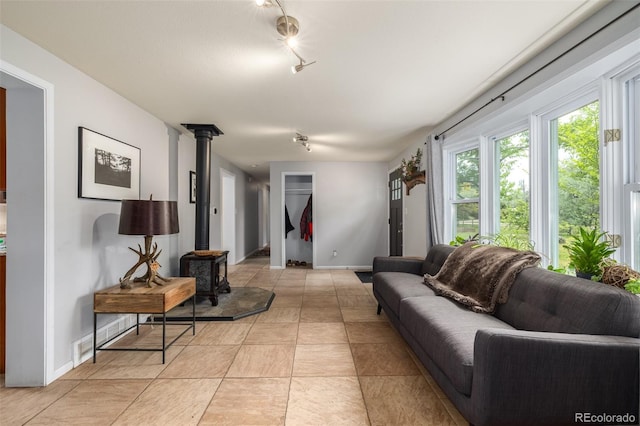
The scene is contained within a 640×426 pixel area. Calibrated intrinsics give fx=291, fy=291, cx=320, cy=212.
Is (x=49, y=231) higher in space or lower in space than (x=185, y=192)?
lower

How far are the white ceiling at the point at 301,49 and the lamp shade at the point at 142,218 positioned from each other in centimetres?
105

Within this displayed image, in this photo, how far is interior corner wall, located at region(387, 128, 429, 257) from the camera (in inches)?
166

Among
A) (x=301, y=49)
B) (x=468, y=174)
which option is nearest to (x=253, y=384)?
(x=301, y=49)

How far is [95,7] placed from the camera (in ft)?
5.19

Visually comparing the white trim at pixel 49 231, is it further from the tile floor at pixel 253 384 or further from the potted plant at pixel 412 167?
the potted plant at pixel 412 167

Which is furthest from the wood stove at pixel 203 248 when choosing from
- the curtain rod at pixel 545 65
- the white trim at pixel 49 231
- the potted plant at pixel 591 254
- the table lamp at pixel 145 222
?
the potted plant at pixel 591 254

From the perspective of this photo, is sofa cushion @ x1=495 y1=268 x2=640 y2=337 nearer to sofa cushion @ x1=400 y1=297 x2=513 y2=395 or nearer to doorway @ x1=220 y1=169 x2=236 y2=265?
sofa cushion @ x1=400 y1=297 x2=513 y2=395

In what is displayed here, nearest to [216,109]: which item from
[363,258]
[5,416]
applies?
[5,416]

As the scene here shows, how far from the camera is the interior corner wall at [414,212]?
421 cm

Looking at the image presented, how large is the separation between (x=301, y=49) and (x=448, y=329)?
202cm

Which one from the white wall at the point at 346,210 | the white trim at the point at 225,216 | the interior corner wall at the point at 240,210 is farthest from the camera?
the white wall at the point at 346,210

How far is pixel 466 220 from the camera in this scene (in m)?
3.55

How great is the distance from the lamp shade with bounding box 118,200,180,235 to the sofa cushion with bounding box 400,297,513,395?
6.89ft

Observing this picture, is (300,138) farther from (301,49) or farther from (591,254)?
(591,254)
